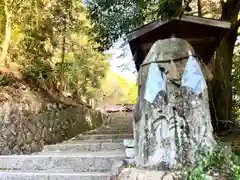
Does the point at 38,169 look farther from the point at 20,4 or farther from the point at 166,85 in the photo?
the point at 20,4

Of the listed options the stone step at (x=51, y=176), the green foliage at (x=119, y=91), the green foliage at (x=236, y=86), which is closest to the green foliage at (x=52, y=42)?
the stone step at (x=51, y=176)

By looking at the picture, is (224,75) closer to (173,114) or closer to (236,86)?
(236,86)

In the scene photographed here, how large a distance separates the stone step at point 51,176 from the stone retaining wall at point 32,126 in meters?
0.89

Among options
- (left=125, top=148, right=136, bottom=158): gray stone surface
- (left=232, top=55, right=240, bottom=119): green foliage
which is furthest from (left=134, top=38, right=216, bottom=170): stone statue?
(left=232, top=55, right=240, bottom=119): green foliage

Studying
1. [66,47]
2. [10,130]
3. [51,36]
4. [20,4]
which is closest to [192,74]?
[10,130]

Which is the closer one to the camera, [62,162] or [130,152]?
[130,152]

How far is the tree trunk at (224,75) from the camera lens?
5.55m

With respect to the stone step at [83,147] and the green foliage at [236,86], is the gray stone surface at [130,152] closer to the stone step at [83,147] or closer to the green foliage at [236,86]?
the stone step at [83,147]

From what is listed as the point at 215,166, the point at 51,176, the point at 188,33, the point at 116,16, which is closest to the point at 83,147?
the point at 51,176

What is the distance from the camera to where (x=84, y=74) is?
9.65m

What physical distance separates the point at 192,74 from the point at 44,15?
16.1 ft

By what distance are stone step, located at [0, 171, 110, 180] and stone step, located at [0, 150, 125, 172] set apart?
274 millimetres

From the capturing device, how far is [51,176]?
4090 mm

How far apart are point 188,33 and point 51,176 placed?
3059 millimetres
